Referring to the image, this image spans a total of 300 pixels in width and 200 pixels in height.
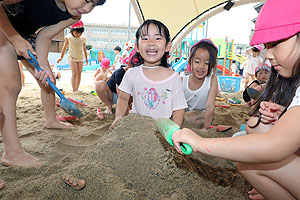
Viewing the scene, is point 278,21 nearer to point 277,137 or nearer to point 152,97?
point 277,137

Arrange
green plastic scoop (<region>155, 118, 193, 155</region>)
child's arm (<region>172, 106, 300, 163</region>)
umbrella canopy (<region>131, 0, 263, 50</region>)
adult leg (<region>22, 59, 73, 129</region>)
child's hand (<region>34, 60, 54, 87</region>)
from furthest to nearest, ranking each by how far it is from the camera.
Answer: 1. umbrella canopy (<region>131, 0, 263, 50</region>)
2. adult leg (<region>22, 59, 73, 129</region>)
3. child's hand (<region>34, 60, 54, 87</region>)
4. green plastic scoop (<region>155, 118, 193, 155</region>)
5. child's arm (<region>172, 106, 300, 163</region>)

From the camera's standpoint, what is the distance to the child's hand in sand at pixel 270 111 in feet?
2.85

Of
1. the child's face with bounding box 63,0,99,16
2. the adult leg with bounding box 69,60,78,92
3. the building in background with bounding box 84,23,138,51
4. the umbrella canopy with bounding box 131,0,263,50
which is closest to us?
the child's face with bounding box 63,0,99,16

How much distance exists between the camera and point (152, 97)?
5.25ft

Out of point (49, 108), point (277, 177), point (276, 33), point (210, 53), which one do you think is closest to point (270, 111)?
point (277, 177)

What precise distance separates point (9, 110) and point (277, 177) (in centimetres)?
128

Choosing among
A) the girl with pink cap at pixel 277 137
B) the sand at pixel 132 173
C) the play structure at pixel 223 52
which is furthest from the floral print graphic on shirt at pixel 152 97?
the play structure at pixel 223 52

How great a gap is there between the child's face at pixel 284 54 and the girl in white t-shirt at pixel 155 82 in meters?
0.88

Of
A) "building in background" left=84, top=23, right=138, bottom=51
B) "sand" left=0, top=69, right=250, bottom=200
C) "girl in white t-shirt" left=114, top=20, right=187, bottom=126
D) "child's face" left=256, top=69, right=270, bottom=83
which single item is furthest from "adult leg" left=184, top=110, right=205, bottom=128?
"building in background" left=84, top=23, right=138, bottom=51

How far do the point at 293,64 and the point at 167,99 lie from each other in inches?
37.9

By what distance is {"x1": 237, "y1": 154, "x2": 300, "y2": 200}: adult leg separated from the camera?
29.8 inches

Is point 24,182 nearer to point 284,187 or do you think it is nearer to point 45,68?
point 45,68

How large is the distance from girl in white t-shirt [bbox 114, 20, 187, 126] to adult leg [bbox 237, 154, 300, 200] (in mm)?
774

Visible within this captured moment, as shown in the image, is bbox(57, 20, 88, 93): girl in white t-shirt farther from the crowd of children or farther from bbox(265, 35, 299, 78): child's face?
bbox(265, 35, 299, 78): child's face
